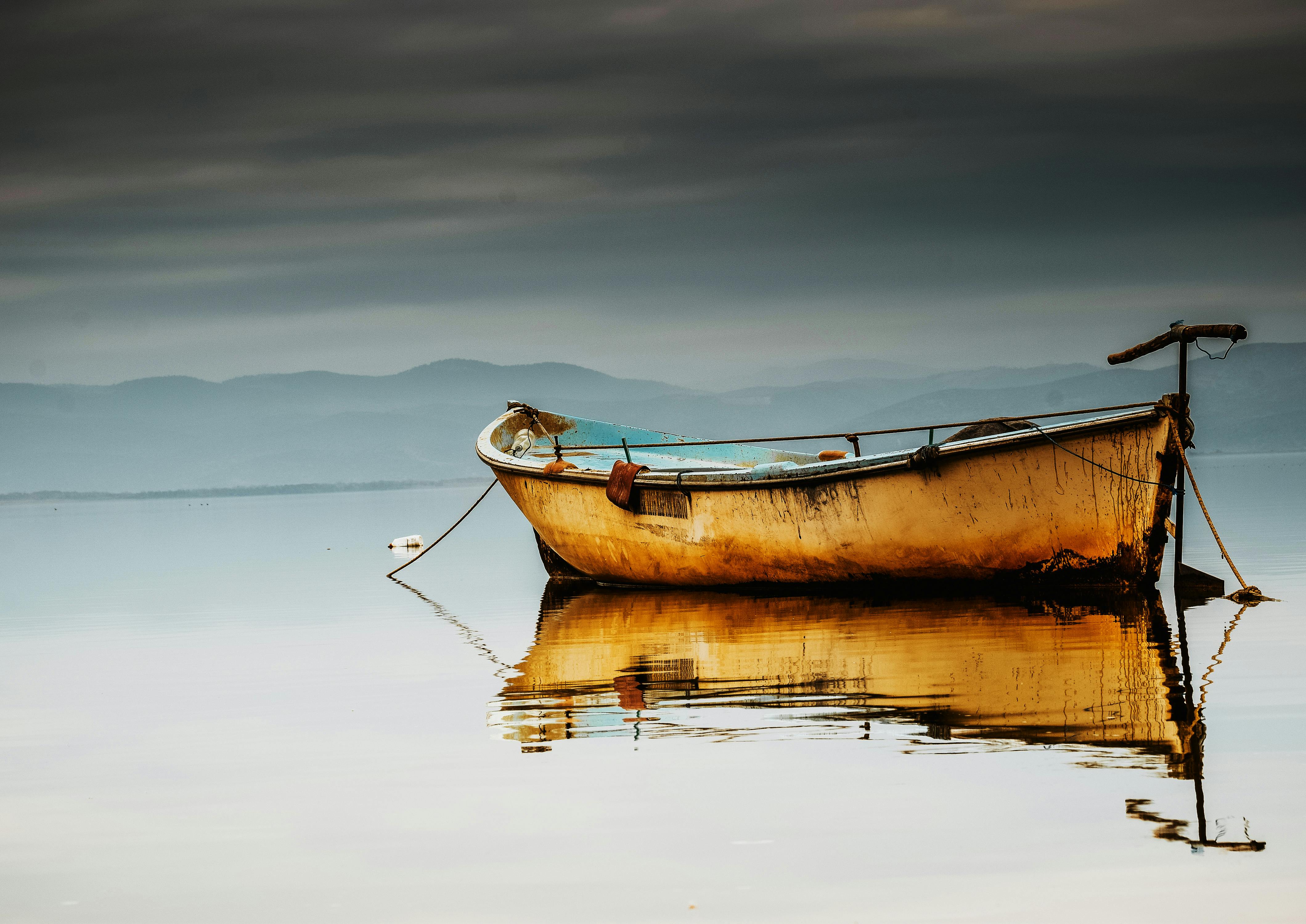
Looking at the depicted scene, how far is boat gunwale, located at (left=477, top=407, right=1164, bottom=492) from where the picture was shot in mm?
13031

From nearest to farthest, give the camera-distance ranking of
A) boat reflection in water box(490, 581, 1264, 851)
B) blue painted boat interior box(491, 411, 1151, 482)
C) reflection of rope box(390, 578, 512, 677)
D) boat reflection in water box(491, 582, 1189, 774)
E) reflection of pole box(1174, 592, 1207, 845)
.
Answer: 1. reflection of pole box(1174, 592, 1207, 845)
2. boat reflection in water box(490, 581, 1264, 851)
3. boat reflection in water box(491, 582, 1189, 774)
4. reflection of rope box(390, 578, 512, 677)
5. blue painted boat interior box(491, 411, 1151, 482)

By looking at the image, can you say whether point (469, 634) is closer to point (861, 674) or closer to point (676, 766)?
point (861, 674)

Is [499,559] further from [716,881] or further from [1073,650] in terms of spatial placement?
[716,881]

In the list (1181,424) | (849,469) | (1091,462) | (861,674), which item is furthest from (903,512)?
(861,674)

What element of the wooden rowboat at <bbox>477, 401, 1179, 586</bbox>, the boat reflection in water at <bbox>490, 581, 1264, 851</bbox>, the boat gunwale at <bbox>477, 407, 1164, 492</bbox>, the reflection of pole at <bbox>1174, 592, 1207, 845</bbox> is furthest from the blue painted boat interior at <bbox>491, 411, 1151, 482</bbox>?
the reflection of pole at <bbox>1174, 592, 1207, 845</bbox>

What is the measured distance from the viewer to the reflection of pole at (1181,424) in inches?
508

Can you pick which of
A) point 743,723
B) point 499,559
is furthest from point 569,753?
point 499,559

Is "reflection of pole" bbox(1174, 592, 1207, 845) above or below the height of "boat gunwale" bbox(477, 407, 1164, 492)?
below

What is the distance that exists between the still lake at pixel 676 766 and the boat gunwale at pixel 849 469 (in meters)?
1.29

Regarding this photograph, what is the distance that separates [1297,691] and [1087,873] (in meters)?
4.10

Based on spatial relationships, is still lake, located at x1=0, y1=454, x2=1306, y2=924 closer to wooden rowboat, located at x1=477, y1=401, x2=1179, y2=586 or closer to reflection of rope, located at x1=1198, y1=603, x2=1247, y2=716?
reflection of rope, located at x1=1198, y1=603, x2=1247, y2=716

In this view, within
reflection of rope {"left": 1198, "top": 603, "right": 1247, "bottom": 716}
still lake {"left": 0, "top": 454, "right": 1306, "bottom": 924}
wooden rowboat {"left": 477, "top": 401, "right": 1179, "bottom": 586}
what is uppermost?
wooden rowboat {"left": 477, "top": 401, "right": 1179, "bottom": 586}

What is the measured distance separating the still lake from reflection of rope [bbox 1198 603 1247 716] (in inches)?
2.2

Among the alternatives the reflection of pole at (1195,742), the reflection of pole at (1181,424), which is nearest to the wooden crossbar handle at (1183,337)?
the reflection of pole at (1181,424)
